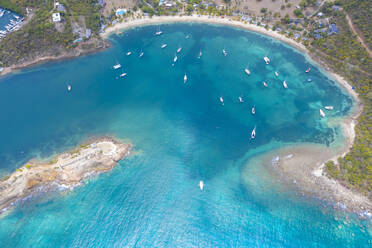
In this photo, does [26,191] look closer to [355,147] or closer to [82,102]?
[82,102]

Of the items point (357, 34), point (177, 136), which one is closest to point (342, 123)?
point (357, 34)

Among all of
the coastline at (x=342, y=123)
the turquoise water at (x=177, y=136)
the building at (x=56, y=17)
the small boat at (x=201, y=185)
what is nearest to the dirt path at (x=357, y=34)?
the coastline at (x=342, y=123)

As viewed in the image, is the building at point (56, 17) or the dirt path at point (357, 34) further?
the building at point (56, 17)

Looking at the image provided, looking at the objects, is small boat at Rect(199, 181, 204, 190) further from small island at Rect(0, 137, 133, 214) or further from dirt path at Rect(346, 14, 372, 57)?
dirt path at Rect(346, 14, 372, 57)

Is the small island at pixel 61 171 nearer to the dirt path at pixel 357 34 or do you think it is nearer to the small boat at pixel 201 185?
the small boat at pixel 201 185

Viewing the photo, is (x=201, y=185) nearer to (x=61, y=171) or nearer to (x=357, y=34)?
(x=61, y=171)
